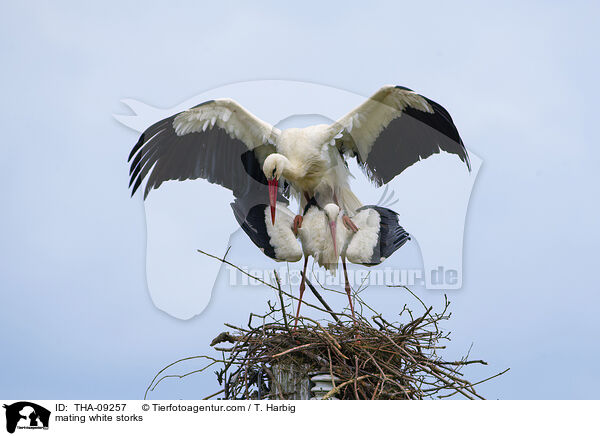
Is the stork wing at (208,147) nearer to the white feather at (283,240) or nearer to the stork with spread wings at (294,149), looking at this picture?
the stork with spread wings at (294,149)

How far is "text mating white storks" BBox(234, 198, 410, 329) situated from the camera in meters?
3.47

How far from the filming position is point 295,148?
3.66 metres

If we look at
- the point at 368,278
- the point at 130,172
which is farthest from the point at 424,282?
the point at 130,172

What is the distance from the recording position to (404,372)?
2.74m

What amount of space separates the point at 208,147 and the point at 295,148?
0.58 meters

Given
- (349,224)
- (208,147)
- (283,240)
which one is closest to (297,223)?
(283,240)

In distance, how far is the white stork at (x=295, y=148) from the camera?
3633 millimetres
